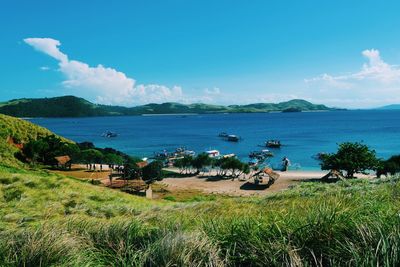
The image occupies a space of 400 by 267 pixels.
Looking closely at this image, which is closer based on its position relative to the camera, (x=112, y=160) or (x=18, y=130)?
(x=18, y=130)

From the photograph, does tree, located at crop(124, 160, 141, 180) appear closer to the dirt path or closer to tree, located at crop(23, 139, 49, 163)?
the dirt path

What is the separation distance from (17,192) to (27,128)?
150 feet

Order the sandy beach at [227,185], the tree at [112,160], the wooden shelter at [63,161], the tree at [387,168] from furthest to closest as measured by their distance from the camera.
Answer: the tree at [112,160] → the wooden shelter at [63,161] → the tree at [387,168] → the sandy beach at [227,185]

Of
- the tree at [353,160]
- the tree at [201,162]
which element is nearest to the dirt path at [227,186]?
the tree at [201,162]

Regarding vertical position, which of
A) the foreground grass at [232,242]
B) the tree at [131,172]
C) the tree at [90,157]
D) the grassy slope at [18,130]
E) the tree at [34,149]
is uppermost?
the foreground grass at [232,242]

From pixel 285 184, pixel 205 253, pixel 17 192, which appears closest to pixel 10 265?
pixel 205 253

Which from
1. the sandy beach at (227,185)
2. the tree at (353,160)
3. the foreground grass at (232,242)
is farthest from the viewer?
the tree at (353,160)

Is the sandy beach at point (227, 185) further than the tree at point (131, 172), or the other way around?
the tree at point (131, 172)

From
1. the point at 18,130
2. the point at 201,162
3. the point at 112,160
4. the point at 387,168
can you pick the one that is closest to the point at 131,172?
the point at 112,160

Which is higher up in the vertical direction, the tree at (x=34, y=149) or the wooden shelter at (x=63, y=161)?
the tree at (x=34, y=149)

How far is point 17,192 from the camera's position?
12.2 meters

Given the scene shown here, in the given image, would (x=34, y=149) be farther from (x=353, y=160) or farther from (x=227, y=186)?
(x=353, y=160)

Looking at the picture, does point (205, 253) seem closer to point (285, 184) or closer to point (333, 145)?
point (285, 184)

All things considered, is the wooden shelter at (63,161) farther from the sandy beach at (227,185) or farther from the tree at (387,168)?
the tree at (387,168)
